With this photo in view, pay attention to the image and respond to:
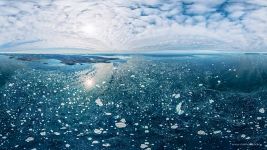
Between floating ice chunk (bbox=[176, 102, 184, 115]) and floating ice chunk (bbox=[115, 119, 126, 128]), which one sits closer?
floating ice chunk (bbox=[115, 119, 126, 128])

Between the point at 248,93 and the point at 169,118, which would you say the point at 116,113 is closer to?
the point at 169,118

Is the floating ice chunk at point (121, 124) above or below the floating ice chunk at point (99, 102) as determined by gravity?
below

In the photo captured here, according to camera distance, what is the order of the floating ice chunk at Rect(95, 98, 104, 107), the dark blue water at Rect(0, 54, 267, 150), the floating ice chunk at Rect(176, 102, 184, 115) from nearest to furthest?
the dark blue water at Rect(0, 54, 267, 150)
the floating ice chunk at Rect(176, 102, 184, 115)
the floating ice chunk at Rect(95, 98, 104, 107)

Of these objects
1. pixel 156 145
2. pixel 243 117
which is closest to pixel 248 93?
pixel 243 117

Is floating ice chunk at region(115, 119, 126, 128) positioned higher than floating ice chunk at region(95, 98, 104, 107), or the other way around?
floating ice chunk at region(95, 98, 104, 107)

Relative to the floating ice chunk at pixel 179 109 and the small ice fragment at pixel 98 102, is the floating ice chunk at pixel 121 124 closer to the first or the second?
the floating ice chunk at pixel 179 109

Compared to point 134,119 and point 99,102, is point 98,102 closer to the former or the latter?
point 99,102

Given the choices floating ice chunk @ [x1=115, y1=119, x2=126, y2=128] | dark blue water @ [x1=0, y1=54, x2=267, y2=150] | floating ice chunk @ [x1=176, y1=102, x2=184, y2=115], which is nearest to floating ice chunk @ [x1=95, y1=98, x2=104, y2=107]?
dark blue water @ [x1=0, y1=54, x2=267, y2=150]

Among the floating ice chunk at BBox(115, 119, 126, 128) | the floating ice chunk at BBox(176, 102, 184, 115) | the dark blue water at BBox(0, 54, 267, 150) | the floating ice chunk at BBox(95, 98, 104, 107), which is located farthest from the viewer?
the floating ice chunk at BBox(95, 98, 104, 107)

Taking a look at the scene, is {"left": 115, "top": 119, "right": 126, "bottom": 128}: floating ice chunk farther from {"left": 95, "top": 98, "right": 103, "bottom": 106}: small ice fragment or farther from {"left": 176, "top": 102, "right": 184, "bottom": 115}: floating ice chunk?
{"left": 95, "top": 98, "right": 103, "bottom": 106}: small ice fragment

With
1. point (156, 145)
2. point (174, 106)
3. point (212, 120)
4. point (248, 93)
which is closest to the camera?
point (156, 145)

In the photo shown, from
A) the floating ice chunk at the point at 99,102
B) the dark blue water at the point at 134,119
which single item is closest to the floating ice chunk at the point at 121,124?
the dark blue water at the point at 134,119
